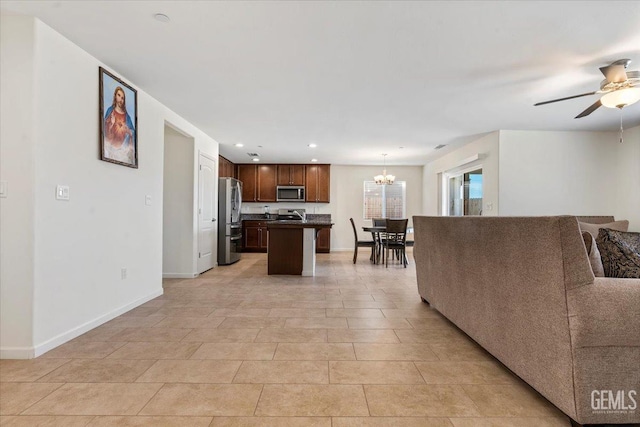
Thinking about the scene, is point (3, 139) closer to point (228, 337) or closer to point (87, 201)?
point (87, 201)

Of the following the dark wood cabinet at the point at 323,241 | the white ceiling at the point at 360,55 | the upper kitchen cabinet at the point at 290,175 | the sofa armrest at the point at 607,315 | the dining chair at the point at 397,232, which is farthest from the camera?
the upper kitchen cabinet at the point at 290,175

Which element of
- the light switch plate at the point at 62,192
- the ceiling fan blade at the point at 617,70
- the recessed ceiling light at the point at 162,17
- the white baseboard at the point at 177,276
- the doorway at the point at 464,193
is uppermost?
the recessed ceiling light at the point at 162,17

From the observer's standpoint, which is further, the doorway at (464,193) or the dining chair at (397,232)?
the doorway at (464,193)

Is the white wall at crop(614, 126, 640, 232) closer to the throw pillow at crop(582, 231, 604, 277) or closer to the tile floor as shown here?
the tile floor

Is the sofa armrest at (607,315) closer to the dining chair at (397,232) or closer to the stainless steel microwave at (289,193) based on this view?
the dining chair at (397,232)

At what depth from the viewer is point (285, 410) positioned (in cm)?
158

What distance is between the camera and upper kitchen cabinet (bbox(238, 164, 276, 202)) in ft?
27.3

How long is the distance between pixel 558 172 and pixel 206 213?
20.2 ft

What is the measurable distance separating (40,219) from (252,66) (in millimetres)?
2144

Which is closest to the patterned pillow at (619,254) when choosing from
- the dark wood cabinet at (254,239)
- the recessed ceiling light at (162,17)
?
the recessed ceiling light at (162,17)

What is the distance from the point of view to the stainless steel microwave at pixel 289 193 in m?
8.27

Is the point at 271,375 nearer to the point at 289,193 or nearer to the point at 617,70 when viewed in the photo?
the point at 617,70

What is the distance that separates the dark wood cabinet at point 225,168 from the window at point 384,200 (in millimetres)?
3725

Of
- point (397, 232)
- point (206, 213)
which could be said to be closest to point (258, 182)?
point (206, 213)
